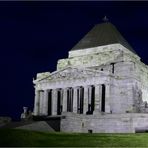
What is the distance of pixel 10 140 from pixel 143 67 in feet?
118

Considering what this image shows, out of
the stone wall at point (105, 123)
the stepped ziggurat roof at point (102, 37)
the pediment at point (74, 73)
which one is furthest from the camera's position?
the stepped ziggurat roof at point (102, 37)

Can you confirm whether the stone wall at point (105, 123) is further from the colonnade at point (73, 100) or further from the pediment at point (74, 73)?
the pediment at point (74, 73)

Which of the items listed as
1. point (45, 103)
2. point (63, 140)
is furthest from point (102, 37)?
point (63, 140)

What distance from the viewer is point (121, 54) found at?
59469 mm

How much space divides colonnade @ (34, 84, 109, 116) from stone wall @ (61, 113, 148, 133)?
7.28 meters

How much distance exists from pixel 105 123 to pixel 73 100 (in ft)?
39.9

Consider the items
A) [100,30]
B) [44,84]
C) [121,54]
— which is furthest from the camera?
[100,30]

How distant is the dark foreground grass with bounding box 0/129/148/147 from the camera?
30.3 metres

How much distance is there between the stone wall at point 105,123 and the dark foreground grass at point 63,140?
34.4 feet

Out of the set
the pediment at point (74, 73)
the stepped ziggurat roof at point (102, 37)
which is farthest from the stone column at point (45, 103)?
the stepped ziggurat roof at point (102, 37)

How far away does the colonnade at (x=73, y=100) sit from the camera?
5719 centimetres

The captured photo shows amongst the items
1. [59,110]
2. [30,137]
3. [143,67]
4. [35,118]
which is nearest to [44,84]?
[59,110]

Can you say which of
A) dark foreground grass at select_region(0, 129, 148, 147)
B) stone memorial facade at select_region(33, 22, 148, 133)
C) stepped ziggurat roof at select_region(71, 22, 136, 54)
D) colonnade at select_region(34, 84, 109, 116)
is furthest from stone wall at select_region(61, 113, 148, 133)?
stepped ziggurat roof at select_region(71, 22, 136, 54)

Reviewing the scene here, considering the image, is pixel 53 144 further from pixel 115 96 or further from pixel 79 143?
pixel 115 96
